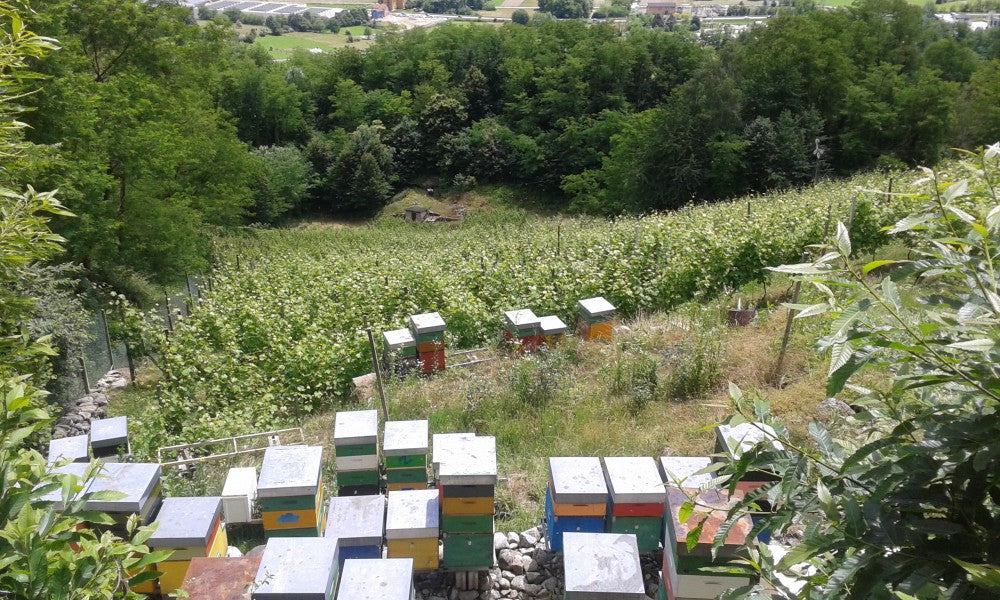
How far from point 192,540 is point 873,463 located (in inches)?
168

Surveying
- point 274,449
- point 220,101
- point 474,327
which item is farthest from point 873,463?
point 220,101

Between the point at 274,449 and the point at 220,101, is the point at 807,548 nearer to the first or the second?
the point at 274,449

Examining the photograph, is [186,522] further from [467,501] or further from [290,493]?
[467,501]

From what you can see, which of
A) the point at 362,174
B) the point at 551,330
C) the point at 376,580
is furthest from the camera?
the point at 362,174

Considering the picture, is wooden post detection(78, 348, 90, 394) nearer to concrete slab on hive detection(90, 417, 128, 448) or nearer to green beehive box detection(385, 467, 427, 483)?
concrete slab on hive detection(90, 417, 128, 448)

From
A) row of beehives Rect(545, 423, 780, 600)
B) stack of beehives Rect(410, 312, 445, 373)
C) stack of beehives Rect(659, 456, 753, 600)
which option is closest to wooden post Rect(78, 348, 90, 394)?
stack of beehives Rect(410, 312, 445, 373)

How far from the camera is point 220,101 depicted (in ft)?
146

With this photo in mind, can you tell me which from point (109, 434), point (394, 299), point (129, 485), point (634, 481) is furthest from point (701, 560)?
point (394, 299)

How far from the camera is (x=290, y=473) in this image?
17.1ft

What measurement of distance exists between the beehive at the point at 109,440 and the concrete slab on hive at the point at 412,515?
2929 mm

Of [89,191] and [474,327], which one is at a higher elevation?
[89,191]

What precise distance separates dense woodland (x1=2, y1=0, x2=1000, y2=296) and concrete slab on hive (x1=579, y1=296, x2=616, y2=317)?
6.43 m

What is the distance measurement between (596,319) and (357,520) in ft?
16.2

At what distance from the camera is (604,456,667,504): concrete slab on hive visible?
4926 millimetres
